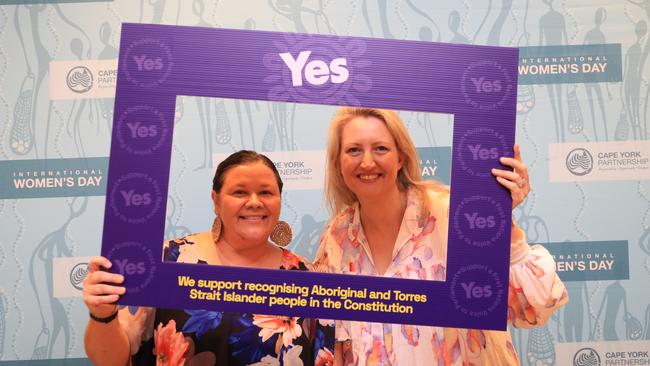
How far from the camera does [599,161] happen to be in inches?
104

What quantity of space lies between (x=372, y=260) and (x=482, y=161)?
46 cm

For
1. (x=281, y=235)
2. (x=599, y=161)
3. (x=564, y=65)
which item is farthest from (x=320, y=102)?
(x=599, y=161)

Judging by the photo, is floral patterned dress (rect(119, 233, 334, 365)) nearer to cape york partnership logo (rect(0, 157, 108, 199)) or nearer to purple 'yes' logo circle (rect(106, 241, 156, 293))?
purple 'yes' logo circle (rect(106, 241, 156, 293))

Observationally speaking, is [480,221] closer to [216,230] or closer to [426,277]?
[426,277]

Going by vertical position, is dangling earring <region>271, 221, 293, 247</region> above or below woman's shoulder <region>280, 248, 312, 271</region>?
above

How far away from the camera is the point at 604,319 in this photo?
2623mm

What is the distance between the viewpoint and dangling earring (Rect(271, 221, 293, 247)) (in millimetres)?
1936

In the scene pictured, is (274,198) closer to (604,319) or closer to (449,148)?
(449,148)

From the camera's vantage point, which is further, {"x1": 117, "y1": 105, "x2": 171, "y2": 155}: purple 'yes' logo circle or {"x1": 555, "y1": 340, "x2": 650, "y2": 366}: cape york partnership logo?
{"x1": 555, "y1": 340, "x2": 650, "y2": 366}: cape york partnership logo

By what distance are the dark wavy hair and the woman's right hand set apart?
0.39 m

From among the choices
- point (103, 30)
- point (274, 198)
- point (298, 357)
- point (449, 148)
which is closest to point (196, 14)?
point (103, 30)

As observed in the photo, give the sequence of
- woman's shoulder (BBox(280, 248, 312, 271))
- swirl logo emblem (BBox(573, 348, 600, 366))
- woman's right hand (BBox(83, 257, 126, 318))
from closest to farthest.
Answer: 1. woman's right hand (BBox(83, 257, 126, 318))
2. woman's shoulder (BBox(280, 248, 312, 271))
3. swirl logo emblem (BBox(573, 348, 600, 366))

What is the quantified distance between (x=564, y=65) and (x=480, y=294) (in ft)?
4.42

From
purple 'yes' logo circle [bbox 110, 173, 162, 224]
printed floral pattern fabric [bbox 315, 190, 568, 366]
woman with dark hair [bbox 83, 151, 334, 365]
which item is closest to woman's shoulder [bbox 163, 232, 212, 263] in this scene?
woman with dark hair [bbox 83, 151, 334, 365]
